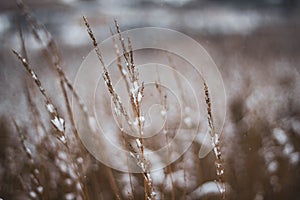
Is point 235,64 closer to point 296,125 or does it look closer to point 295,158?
point 296,125

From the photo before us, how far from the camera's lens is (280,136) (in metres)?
1.79

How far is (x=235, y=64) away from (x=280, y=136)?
1851 mm

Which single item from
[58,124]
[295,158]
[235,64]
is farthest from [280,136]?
[235,64]

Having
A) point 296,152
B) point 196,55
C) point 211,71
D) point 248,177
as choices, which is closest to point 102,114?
point 248,177

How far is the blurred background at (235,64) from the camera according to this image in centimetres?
165

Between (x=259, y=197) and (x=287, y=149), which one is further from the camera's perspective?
(x=287, y=149)

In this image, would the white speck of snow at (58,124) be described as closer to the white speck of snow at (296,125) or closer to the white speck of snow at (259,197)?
the white speck of snow at (259,197)

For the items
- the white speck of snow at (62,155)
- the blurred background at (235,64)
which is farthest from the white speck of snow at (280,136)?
the white speck of snow at (62,155)

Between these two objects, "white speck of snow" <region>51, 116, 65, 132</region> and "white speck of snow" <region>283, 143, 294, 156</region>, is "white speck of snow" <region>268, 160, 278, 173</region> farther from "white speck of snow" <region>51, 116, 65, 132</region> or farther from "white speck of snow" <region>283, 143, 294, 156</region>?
"white speck of snow" <region>51, 116, 65, 132</region>

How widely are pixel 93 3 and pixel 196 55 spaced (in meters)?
2.13

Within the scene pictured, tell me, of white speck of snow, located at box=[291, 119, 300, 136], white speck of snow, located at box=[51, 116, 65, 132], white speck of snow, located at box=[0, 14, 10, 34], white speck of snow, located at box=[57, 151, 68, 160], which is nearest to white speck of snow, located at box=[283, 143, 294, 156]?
white speck of snow, located at box=[291, 119, 300, 136]

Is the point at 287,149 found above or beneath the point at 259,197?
above

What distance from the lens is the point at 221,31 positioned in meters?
4.69

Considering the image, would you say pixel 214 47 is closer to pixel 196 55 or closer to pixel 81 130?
pixel 196 55
